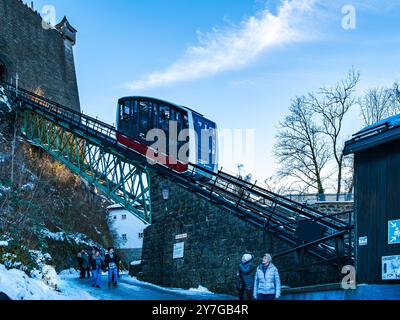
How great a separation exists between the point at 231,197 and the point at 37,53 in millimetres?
29494

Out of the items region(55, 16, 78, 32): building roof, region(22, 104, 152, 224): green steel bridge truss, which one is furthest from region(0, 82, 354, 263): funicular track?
region(55, 16, 78, 32): building roof

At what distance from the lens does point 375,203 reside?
11.0 metres

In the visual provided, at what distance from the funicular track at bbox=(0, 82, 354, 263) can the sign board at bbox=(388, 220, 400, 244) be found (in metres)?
2.12

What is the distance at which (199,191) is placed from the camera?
19.0 meters

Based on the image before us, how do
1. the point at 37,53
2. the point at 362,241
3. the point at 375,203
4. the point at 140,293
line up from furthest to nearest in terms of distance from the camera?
the point at 37,53 < the point at 140,293 < the point at 362,241 < the point at 375,203

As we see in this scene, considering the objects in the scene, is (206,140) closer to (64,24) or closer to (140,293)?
(140,293)

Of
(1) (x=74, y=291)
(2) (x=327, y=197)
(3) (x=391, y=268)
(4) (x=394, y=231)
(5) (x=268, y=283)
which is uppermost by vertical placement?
(2) (x=327, y=197)

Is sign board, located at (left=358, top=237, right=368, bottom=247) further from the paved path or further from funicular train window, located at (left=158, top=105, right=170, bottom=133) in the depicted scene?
funicular train window, located at (left=158, top=105, right=170, bottom=133)

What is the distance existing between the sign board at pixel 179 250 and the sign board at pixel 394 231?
968cm

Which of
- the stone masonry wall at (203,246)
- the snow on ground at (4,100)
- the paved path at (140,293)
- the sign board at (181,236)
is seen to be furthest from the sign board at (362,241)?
the snow on ground at (4,100)

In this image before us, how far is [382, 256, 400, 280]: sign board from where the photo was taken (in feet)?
33.4

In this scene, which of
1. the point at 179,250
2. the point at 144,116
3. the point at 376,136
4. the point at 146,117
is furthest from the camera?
the point at 144,116

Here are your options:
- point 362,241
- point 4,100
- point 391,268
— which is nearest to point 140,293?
point 362,241
